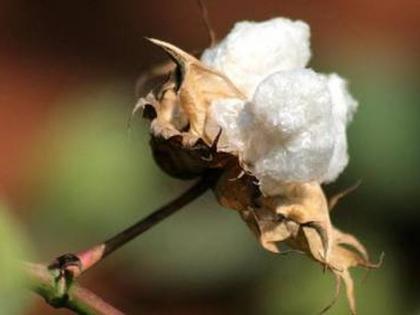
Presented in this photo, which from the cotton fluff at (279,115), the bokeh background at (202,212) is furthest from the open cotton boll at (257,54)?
the bokeh background at (202,212)

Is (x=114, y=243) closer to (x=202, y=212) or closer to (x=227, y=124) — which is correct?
(x=227, y=124)

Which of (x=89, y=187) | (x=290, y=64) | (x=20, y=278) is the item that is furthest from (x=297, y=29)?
(x=89, y=187)

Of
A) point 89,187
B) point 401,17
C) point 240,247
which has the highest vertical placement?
point 401,17

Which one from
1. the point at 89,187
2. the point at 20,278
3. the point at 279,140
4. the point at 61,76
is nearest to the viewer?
the point at 20,278

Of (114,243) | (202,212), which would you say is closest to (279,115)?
(114,243)

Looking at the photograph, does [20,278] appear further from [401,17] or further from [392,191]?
[401,17]

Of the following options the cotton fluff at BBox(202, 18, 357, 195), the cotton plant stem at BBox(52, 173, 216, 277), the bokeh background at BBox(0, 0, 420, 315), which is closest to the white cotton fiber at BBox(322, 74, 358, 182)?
the cotton fluff at BBox(202, 18, 357, 195)
